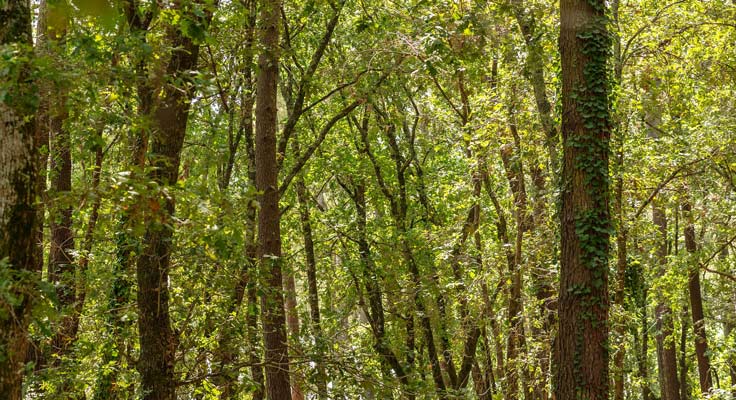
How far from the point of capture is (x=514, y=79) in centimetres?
1403

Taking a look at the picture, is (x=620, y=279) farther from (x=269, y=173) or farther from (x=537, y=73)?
(x=269, y=173)

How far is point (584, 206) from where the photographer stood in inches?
428

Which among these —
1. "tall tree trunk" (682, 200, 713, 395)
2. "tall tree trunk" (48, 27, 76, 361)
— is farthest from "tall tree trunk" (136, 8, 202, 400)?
"tall tree trunk" (682, 200, 713, 395)

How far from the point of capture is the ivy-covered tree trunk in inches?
423

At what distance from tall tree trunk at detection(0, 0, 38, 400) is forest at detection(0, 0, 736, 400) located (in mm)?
18

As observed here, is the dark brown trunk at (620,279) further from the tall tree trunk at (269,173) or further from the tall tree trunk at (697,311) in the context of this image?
the tall tree trunk at (697,311)

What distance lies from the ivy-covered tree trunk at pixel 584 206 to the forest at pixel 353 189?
1.1 inches

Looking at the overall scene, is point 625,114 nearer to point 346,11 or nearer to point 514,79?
point 514,79

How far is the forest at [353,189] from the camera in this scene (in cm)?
680

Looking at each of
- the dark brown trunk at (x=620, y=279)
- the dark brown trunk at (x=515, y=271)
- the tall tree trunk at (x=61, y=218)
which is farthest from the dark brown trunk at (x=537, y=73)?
the tall tree trunk at (x=61, y=218)

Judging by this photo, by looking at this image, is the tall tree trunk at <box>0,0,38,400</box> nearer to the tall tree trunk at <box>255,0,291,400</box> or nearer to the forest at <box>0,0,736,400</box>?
the forest at <box>0,0,736,400</box>

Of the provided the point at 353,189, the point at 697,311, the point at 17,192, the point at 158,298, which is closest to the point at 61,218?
the point at 158,298

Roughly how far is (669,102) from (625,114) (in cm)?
264

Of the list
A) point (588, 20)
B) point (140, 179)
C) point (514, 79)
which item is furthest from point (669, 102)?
point (140, 179)
